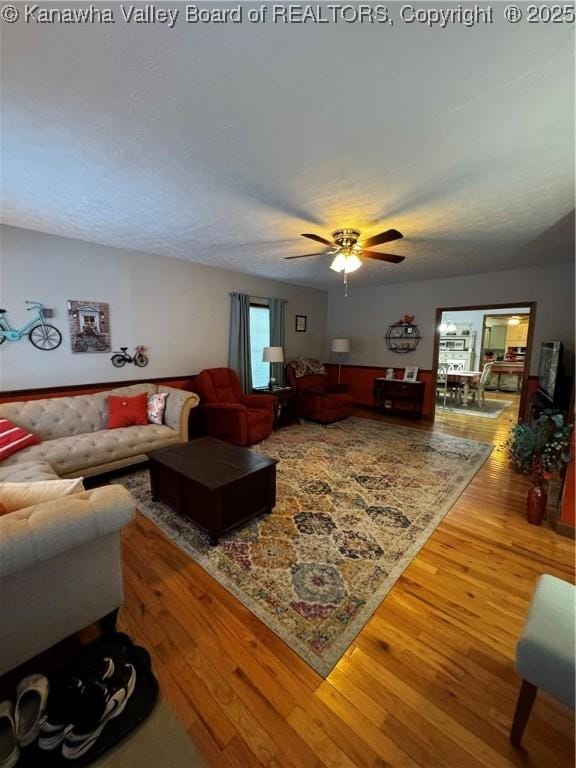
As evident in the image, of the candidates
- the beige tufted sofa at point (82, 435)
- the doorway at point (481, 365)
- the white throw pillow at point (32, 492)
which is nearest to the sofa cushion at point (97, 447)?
the beige tufted sofa at point (82, 435)

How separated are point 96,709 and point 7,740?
0.83 ft

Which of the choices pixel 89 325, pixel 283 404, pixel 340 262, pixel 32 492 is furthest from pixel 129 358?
pixel 340 262

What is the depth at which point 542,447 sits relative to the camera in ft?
9.52

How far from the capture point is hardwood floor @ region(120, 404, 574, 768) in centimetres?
106

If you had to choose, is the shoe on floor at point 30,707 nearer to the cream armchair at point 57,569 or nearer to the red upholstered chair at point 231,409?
the cream armchair at point 57,569

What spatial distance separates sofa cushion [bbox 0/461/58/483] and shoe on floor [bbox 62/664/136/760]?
1.38 m

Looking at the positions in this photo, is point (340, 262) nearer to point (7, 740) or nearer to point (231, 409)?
point (231, 409)

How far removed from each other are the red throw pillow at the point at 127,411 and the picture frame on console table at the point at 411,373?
436 centimetres

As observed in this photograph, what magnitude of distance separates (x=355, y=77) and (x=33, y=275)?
3452 millimetres

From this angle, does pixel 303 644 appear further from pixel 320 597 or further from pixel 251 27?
pixel 251 27

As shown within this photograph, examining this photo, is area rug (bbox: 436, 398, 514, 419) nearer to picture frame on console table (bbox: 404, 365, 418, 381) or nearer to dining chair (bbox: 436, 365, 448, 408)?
dining chair (bbox: 436, 365, 448, 408)

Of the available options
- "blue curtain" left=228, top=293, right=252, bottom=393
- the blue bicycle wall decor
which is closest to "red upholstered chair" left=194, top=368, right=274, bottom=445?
"blue curtain" left=228, top=293, right=252, bottom=393

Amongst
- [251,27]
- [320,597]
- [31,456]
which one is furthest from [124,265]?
[320,597]

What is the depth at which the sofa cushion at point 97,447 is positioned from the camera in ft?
8.32
